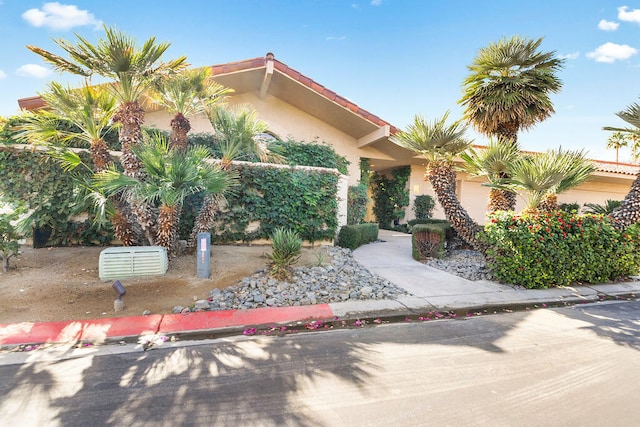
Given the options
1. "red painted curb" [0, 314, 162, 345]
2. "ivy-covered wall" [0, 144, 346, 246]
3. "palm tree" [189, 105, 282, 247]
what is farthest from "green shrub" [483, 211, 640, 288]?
"red painted curb" [0, 314, 162, 345]

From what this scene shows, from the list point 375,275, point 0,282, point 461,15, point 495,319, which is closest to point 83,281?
point 0,282

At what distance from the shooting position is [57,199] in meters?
6.67

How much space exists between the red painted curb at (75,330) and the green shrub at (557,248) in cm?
650

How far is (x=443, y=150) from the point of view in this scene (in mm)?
7309

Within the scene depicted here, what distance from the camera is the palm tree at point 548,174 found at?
576 cm

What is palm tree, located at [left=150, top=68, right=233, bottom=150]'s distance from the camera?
605 cm

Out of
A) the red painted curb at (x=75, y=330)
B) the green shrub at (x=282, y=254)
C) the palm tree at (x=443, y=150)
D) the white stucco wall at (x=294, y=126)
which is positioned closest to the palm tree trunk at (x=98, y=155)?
the red painted curb at (x=75, y=330)

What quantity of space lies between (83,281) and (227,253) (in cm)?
267

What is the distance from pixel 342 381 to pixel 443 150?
622 centimetres

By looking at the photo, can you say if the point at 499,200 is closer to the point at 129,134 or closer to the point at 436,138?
the point at 436,138

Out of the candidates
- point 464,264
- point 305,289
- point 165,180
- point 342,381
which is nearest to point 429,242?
point 464,264

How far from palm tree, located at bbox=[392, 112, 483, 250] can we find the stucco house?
128 inches

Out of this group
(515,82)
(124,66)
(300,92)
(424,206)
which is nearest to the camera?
(124,66)

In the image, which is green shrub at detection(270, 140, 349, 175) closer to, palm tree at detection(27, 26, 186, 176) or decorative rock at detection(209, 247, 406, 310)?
palm tree at detection(27, 26, 186, 176)
